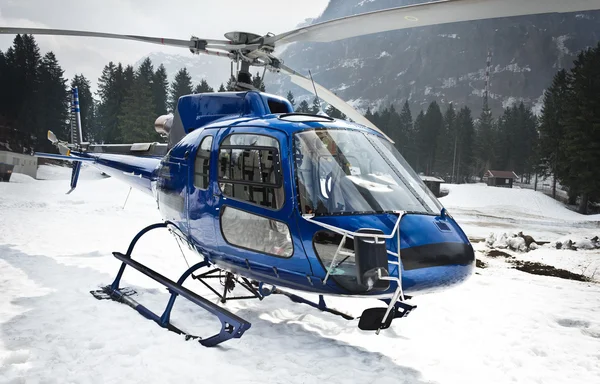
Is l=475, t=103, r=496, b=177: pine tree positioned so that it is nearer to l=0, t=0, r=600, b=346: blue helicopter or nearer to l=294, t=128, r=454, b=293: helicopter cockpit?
l=0, t=0, r=600, b=346: blue helicopter

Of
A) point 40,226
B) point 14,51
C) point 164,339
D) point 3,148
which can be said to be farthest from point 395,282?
point 14,51

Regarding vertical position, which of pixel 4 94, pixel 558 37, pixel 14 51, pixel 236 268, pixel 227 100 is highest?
pixel 558 37

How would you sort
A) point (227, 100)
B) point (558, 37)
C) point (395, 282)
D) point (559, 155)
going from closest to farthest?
point (395, 282) < point (227, 100) < point (559, 155) < point (558, 37)

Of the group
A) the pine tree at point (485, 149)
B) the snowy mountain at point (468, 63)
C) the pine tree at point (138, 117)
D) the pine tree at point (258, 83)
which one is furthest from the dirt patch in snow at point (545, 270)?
the snowy mountain at point (468, 63)

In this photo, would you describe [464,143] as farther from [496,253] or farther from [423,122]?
[496,253]

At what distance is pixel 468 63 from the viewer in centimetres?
15462

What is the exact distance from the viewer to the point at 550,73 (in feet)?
445

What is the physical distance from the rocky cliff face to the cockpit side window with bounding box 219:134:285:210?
145289mm

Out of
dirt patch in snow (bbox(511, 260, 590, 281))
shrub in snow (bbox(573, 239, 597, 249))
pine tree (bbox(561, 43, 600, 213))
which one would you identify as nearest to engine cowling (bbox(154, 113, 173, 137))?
dirt patch in snow (bbox(511, 260, 590, 281))

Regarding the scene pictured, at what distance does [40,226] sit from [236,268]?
8.57 metres

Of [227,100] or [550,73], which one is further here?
[550,73]

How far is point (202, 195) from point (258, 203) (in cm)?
86

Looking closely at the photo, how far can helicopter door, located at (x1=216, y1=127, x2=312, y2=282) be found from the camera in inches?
126

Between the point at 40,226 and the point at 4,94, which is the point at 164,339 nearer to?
the point at 40,226
